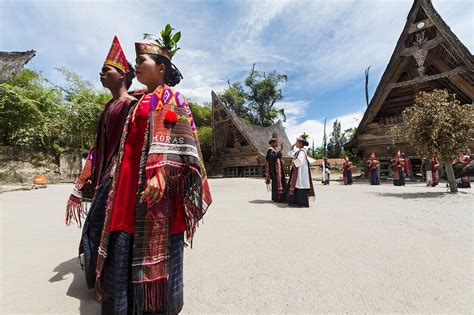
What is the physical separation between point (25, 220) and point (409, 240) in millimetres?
5821

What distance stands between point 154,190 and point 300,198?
452cm

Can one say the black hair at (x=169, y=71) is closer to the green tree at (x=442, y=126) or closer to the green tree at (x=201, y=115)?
the green tree at (x=442, y=126)

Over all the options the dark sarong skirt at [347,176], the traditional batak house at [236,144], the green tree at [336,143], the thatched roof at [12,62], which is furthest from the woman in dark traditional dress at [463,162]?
the green tree at [336,143]

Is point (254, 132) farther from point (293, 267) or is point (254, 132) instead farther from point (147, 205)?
point (147, 205)

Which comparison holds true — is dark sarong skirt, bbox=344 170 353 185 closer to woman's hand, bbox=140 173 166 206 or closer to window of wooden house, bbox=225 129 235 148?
window of wooden house, bbox=225 129 235 148

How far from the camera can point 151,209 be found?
133cm

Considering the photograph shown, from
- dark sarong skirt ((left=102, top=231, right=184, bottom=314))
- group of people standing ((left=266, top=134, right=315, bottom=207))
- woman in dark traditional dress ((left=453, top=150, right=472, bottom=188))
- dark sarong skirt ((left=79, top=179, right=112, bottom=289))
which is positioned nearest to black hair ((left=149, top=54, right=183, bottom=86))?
dark sarong skirt ((left=79, top=179, right=112, bottom=289))

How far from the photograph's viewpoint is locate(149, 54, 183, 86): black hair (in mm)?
1699

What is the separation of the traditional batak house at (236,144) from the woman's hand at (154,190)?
663 inches

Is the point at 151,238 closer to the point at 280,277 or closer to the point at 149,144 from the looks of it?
the point at 149,144

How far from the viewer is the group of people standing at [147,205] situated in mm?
1291

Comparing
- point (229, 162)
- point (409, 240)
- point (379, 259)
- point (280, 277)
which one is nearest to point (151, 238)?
point (280, 277)

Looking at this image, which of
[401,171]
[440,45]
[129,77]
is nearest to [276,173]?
[129,77]

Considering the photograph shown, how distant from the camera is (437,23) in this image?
443 inches
